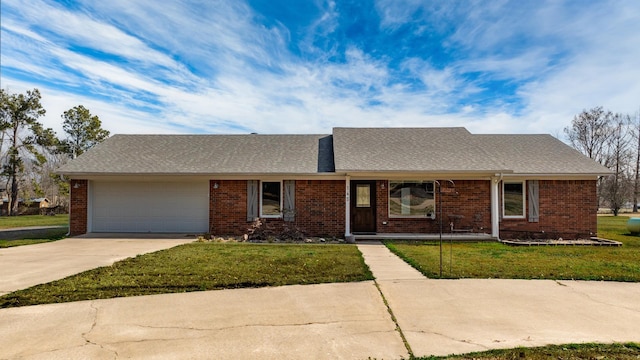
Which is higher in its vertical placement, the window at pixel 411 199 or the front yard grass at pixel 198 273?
the window at pixel 411 199

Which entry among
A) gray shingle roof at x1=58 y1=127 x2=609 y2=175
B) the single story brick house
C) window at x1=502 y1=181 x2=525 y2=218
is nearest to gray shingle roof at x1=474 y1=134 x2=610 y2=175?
gray shingle roof at x1=58 y1=127 x2=609 y2=175

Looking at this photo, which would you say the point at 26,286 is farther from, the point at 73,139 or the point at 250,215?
Result: the point at 73,139

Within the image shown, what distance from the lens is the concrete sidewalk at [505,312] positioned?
401 cm

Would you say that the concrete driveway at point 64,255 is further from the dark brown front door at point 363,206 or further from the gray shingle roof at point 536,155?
the gray shingle roof at point 536,155

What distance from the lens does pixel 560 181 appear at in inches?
537

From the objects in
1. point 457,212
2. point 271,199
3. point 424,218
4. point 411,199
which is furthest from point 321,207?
point 457,212

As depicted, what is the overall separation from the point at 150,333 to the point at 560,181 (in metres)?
14.6

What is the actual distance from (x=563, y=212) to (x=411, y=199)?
18.8 ft

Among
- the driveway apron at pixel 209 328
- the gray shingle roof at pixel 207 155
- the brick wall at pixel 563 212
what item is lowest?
the driveway apron at pixel 209 328

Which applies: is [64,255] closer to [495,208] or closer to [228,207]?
[228,207]

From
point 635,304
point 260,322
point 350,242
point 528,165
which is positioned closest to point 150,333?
point 260,322

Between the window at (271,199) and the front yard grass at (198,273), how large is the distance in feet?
12.5

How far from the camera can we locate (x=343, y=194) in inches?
530

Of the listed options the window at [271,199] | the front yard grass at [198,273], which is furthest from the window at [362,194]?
the front yard grass at [198,273]
